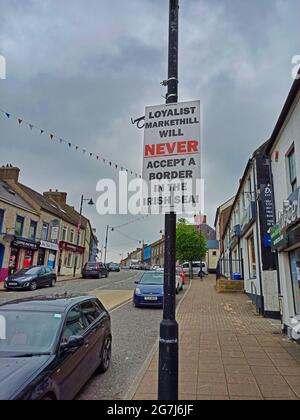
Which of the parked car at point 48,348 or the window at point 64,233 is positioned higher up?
the window at point 64,233

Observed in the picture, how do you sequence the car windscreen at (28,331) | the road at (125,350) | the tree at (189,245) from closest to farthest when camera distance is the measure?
the car windscreen at (28,331) → the road at (125,350) → the tree at (189,245)

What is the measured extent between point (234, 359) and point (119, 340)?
285 cm

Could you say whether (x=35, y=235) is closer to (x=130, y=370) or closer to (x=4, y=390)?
(x=130, y=370)

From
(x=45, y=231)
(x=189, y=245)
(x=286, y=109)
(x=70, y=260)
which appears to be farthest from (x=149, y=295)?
(x=70, y=260)

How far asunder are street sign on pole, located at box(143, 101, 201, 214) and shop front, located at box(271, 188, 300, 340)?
4393 millimetres

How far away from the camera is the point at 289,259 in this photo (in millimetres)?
8320

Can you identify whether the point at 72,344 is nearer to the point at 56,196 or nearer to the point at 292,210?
the point at 292,210

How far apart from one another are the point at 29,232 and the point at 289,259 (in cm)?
2247

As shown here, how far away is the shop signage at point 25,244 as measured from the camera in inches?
917

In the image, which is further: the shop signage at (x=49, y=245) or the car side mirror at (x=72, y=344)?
the shop signage at (x=49, y=245)

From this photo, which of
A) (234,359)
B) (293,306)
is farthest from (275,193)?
(234,359)

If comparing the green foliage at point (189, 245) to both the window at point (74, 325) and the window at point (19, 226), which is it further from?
the window at point (74, 325)

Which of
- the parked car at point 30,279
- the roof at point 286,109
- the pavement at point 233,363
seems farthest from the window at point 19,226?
the roof at point 286,109

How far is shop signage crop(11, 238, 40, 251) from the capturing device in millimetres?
23284
